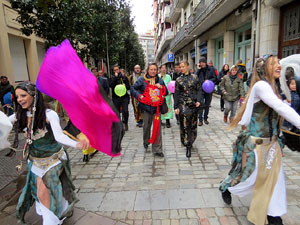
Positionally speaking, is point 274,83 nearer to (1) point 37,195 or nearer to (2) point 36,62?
(1) point 37,195

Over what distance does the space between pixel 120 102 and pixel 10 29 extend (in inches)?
334

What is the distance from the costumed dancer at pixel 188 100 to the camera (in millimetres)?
4758

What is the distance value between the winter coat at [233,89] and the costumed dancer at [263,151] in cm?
458

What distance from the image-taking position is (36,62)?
14.4m

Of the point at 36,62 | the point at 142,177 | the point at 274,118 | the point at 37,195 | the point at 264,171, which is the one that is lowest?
the point at 142,177

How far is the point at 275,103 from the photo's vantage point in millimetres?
2146

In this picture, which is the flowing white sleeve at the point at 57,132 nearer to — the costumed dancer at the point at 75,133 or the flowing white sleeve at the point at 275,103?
the costumed dancer at the point at 75,133

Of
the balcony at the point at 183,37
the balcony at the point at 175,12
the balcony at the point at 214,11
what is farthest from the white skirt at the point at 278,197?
the balcony at the point at 175,12

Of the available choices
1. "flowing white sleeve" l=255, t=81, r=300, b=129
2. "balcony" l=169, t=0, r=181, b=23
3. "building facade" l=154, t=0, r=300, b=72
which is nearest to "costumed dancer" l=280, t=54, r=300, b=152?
"flowing white sleeve" l=255, t=81, r=300, b=129

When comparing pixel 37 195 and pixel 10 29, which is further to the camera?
pixel 10 29

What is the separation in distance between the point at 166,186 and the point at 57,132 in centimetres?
200

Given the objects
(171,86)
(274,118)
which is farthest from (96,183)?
(171,86)

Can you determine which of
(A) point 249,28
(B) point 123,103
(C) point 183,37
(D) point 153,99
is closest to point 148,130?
(D) point 153,99

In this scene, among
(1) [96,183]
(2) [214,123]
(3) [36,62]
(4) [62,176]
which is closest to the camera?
(4) [62,176]
